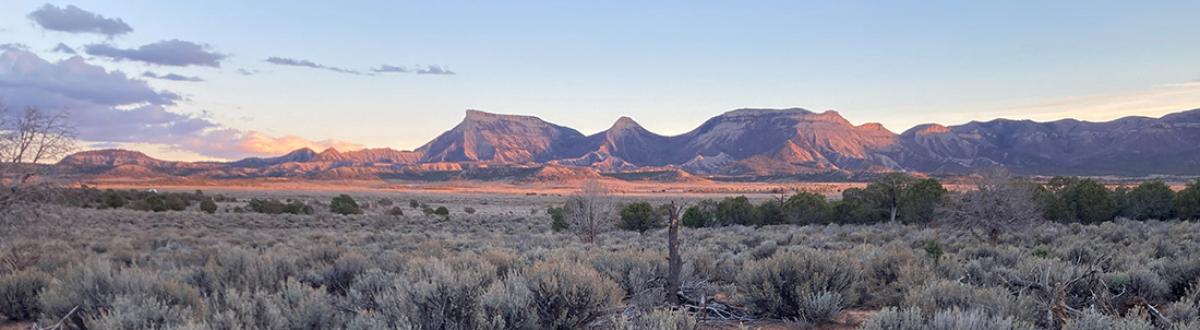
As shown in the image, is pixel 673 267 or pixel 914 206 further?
pixel 914 206

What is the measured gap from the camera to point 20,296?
8344 mm

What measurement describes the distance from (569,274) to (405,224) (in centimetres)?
3516

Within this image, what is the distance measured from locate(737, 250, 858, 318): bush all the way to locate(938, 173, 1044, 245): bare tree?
11.9 metres

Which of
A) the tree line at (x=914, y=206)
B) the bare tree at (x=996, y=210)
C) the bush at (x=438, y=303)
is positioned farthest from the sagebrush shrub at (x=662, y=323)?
the tree line at (x=914, y=206)

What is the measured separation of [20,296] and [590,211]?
68.5 feet

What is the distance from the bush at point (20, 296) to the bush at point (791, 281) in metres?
8.17

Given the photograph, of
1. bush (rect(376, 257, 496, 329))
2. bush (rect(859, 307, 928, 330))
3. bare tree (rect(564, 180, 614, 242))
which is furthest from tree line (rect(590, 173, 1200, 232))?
bush (rect(376, 257, 496, 329))

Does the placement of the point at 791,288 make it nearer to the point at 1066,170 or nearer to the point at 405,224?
the point at 405,224

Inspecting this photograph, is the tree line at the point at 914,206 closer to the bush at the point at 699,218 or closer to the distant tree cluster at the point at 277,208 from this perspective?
the bush at the point at 699,218

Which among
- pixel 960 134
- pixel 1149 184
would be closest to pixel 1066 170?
pixel 960 134

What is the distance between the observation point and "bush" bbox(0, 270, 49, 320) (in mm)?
8211

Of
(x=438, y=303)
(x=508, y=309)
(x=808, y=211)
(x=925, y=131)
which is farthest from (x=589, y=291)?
(x=925, y=131)

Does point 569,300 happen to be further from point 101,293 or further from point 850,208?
point 850,208

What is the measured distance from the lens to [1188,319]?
19.9 ft
